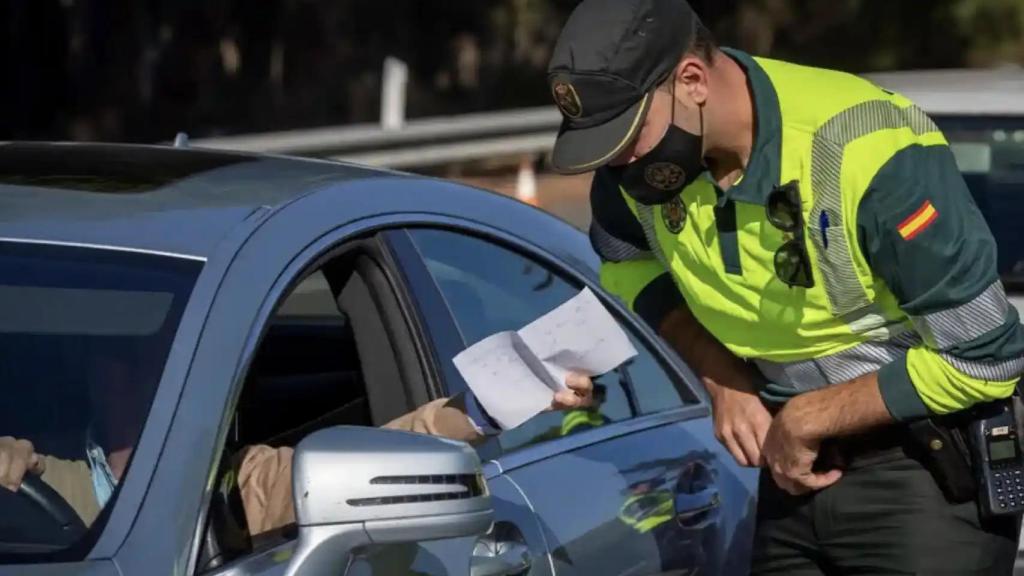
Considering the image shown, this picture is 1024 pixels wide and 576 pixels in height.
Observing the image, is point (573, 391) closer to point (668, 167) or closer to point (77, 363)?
point (668, 167)

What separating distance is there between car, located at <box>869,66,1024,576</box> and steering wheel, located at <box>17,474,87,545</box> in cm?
338

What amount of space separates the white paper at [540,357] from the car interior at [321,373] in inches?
10.5

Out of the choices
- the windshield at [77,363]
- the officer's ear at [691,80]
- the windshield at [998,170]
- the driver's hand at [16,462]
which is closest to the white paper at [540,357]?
the officer's ear at [691,80]

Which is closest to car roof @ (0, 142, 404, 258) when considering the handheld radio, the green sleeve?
the green sleeve

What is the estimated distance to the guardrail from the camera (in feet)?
41.0

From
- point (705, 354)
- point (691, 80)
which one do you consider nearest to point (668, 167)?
point (691, 80)

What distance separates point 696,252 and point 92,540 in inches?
45.3

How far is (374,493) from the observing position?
284cm

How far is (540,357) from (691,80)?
1.79ft

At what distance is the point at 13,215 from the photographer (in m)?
3.37

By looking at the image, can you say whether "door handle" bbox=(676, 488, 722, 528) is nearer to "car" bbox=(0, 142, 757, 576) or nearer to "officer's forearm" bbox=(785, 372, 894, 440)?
"car" bbox=(0, 142, 757, 576)

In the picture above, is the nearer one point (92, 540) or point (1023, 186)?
point (92, 540)

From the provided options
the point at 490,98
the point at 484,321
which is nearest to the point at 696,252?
the point at 484,321

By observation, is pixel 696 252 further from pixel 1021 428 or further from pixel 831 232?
pixel 1021 428
